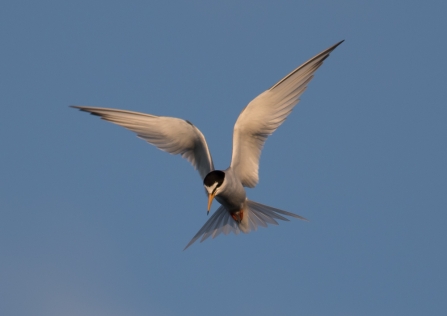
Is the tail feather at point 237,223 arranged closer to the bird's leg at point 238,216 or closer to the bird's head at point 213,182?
the bird's leg at point 238,216

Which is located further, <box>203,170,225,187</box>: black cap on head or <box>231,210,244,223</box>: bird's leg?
<box>231,210,244,223</box>: bird's leg

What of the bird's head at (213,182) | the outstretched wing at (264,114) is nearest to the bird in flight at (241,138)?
the outstretched wing at (264,114)

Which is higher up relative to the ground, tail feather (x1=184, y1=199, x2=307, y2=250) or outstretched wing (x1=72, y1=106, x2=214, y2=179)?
outstretched wing (x1=72, y1=106, x2=214, y2=179)

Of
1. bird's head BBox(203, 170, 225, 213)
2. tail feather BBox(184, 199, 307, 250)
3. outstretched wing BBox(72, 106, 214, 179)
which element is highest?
outstretched wing BBox(72, 106, 214, 179)

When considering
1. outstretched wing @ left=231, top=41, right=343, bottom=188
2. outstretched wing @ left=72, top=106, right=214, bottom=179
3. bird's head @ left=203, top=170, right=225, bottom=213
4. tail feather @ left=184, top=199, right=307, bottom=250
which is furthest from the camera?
tail feather @ left=184, top=199, right=307, bottom=250

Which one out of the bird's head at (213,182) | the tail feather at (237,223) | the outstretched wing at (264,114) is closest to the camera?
the bird's head at (213,182)

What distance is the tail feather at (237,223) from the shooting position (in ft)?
30.6

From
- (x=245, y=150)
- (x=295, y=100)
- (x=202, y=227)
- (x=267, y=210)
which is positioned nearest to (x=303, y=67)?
(x=295, y=100)

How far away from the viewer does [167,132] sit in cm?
916

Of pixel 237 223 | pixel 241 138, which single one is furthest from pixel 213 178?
pixel 237 223

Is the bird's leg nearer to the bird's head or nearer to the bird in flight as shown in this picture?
the bird in flight

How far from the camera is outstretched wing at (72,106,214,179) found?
355 inches

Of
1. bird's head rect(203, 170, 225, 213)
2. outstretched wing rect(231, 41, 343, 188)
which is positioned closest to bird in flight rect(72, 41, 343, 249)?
outstretched wing rect(231, 41, 343, 188)

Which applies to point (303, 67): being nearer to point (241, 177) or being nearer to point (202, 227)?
point (241, 177)
